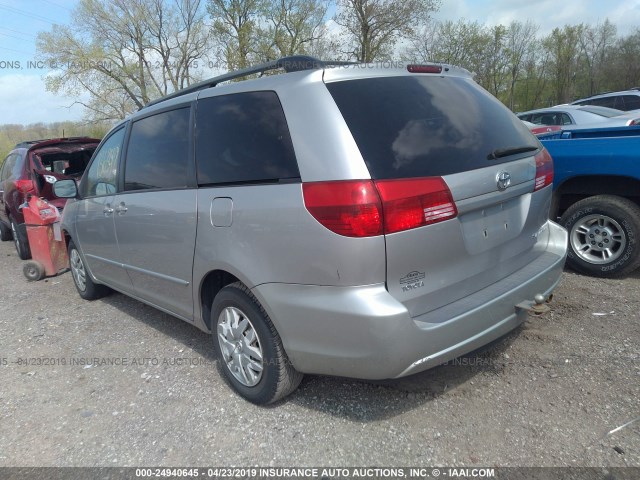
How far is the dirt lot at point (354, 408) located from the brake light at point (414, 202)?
1.16 m

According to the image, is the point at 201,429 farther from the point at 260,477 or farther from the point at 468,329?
the point at 468,329

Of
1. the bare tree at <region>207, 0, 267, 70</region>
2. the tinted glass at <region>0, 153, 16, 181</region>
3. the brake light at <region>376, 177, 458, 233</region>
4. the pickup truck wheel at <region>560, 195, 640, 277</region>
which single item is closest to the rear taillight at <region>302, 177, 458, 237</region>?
the brake light at <region>376, 177, 458, 233</region>

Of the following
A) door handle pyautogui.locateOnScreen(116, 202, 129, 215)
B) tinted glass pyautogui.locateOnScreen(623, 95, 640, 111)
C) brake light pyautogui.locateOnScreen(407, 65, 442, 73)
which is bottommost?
door handle pyautogui.locateOnScreen(116, 202, 129, 215)

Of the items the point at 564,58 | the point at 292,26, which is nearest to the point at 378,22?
the point at 292,26

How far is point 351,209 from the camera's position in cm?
208

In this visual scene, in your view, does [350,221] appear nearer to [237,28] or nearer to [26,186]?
[26,186]

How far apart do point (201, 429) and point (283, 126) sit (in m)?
1.79

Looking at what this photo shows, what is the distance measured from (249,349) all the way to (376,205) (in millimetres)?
1230

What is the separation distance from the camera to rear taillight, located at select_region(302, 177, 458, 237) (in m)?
2.08

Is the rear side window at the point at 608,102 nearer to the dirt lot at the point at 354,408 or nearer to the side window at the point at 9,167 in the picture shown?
the dirt lot at the point at 354,408

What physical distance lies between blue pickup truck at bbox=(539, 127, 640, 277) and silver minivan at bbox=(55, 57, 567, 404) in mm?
1239

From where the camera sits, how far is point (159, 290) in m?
3.47

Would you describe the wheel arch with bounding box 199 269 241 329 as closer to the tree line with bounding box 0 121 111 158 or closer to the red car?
the red car

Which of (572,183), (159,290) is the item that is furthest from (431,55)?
(159,290)
